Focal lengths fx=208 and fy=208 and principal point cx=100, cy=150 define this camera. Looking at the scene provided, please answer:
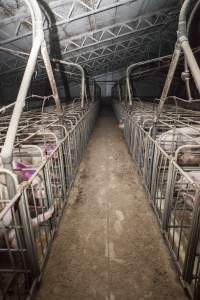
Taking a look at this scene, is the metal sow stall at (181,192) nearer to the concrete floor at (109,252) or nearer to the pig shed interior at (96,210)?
the pig shed interior at (96,210)

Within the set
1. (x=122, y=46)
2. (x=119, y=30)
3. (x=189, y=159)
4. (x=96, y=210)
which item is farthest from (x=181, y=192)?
(x=122, y=46)

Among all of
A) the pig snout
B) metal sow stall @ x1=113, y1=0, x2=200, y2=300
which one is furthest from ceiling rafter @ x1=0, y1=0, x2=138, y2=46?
the pig snout

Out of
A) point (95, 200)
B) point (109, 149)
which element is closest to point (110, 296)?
point (95, 200)

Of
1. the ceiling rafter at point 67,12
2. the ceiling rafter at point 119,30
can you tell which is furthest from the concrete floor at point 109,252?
the ceiling rafter at point 119,30

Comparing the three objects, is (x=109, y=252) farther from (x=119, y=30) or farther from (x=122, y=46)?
(x=122, y=46)

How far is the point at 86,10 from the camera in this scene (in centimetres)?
796

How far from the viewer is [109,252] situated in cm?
284

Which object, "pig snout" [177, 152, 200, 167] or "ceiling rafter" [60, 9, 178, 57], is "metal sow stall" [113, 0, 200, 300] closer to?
"pig snout" [177, 152, 200, 167]

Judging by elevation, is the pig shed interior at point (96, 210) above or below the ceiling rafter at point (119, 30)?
below

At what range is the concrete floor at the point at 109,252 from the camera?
A: 2.33 m

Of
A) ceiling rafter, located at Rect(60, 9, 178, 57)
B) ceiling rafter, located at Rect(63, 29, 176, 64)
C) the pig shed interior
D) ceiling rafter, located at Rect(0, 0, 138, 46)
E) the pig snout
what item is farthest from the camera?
ceiling rafter, located at Rect(63, 29, 176, 64)

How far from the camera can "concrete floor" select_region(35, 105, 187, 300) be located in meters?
2.33

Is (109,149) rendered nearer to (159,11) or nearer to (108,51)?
(159,11)

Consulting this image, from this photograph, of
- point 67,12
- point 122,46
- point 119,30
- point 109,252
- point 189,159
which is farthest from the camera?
point 122,46
